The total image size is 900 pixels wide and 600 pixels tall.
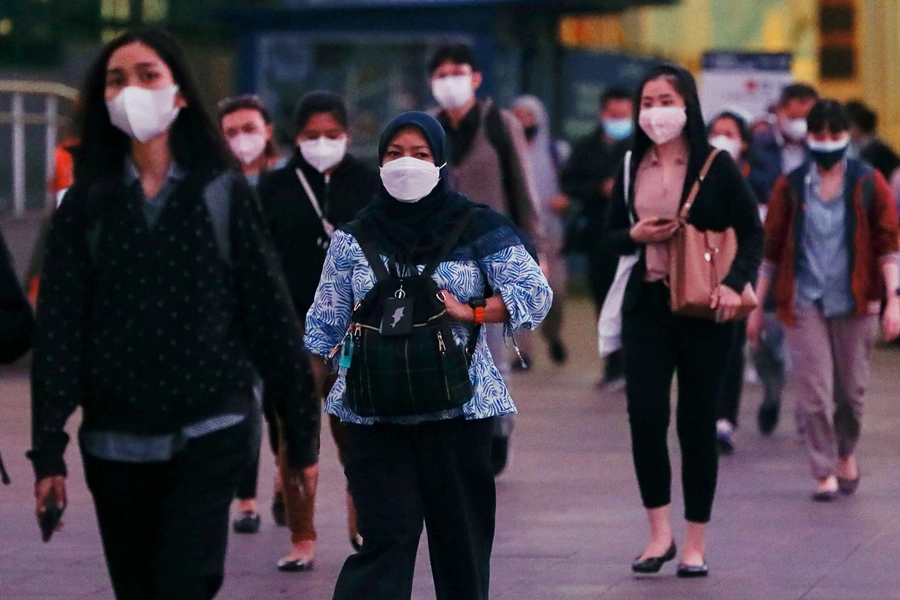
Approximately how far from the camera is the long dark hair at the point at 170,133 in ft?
14.9

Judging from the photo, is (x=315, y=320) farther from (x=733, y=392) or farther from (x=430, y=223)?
(x=733, y=392)

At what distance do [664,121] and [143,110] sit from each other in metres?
2.97

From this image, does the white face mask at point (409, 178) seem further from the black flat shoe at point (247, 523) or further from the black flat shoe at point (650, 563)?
the black flat shoe at point (247, 523)

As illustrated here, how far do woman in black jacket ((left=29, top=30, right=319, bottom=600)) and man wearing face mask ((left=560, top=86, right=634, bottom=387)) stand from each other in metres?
9.02

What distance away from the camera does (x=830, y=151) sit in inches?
345

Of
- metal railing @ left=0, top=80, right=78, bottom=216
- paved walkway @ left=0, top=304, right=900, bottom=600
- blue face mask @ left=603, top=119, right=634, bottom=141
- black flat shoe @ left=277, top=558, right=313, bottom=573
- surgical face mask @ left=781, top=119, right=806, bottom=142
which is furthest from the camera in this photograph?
metal railing @ left=0, top=80, right=78, bottom=216

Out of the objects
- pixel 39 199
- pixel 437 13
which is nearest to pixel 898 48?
pixel 437 13

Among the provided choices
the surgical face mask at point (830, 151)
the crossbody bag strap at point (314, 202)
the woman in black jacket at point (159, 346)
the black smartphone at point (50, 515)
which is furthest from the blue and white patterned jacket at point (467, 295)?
the surgical face mask at point (830, 151)

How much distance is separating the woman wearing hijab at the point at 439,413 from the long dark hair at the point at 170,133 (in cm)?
84

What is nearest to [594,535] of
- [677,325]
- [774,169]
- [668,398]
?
[668,398]

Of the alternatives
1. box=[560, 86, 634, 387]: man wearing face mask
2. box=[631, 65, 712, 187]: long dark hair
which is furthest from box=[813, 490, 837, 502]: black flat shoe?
box=[560, 86, 634, 387]: man wearing face mask

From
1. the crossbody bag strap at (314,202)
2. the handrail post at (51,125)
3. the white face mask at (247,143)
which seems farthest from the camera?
the handrail post at (51,125)

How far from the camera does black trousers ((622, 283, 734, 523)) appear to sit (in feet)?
23.0

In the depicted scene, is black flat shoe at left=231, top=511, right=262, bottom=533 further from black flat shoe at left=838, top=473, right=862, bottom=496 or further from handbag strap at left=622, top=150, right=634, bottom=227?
black flat shoe at left=838, top=473, right=862, bottom=496
